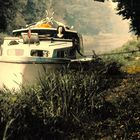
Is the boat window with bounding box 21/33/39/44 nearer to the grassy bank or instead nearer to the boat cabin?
the boat cabin

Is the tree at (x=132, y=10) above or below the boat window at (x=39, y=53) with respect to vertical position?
above

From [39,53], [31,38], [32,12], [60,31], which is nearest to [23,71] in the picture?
[39,53]

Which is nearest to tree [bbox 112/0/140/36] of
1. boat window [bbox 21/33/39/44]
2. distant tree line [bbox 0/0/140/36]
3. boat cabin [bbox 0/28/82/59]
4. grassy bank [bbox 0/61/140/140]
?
distant tree line [bbox 0/0/140/36]

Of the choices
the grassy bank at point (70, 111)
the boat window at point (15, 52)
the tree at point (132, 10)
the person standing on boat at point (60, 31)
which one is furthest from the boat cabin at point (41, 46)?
the grassy bank at point (70, 111)

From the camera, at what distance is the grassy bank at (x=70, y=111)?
8.95 m

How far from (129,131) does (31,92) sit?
2912 millimetres

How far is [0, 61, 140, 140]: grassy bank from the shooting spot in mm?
8953

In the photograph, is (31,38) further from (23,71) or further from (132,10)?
(132,10)

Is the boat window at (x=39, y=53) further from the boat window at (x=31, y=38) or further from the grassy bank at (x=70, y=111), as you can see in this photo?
the grassy bank at (x=70, y=111)

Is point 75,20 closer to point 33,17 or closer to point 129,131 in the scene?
point 33,17

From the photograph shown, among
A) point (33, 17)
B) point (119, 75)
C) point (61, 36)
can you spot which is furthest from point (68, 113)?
point (33, 17)

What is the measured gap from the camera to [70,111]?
10227 mm

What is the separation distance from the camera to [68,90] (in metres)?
11.0

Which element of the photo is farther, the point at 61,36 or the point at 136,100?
the point at 61,36
